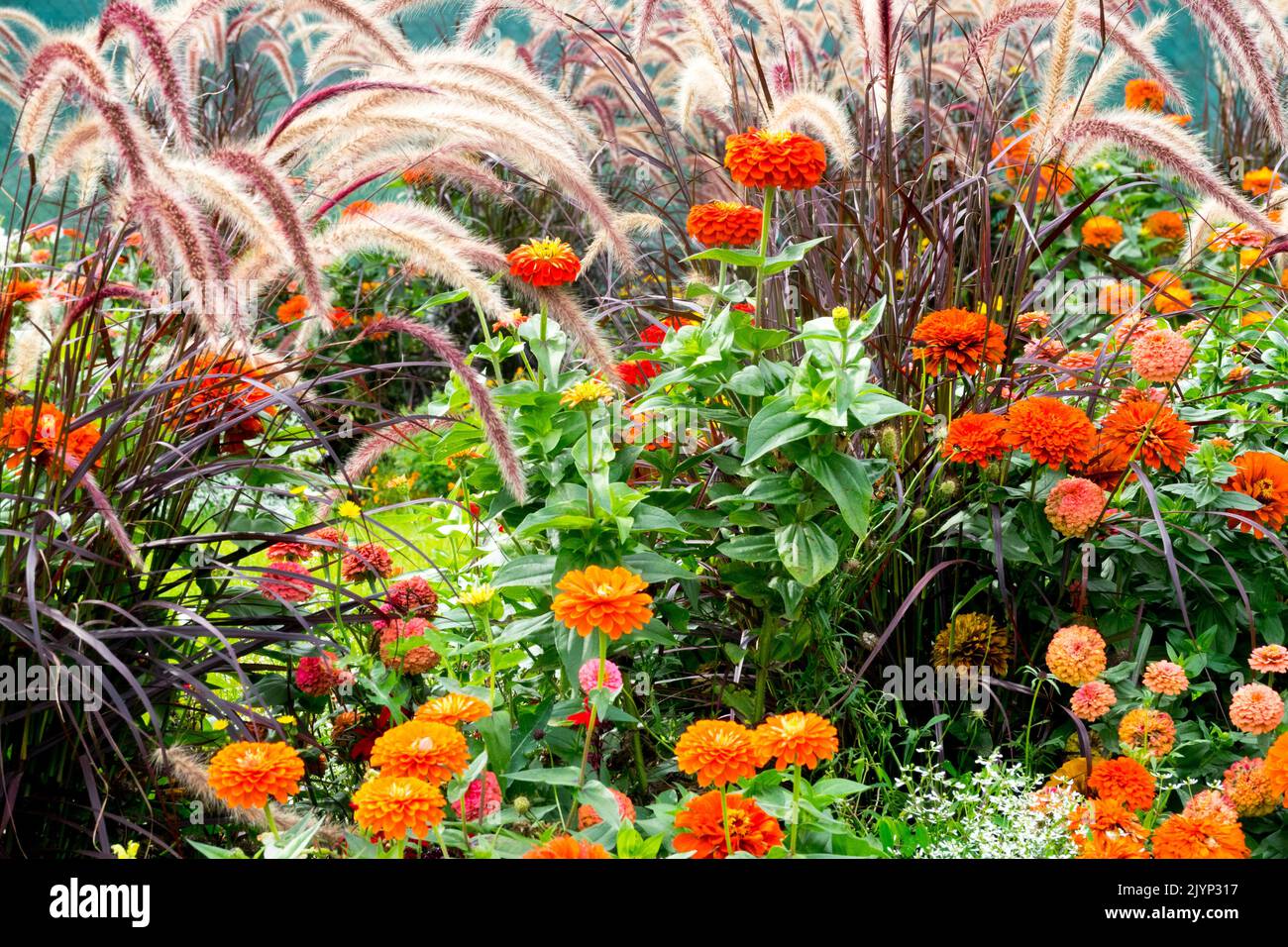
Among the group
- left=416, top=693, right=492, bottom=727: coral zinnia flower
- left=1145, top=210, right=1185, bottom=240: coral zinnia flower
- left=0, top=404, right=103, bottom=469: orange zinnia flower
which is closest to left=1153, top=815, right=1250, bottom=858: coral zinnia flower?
left=416, top=693, right=492, bottom=727: coral zinnia flower

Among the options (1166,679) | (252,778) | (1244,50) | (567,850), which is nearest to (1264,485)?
(1166,679)

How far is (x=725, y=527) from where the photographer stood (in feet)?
7.98

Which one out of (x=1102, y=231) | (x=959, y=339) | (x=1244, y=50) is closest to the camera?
(x=959, y=339)

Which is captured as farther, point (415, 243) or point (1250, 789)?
point (415, 243)

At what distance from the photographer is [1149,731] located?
6.59 feet

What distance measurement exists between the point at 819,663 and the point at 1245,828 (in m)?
0.79

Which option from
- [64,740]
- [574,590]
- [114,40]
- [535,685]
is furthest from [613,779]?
[114,40]

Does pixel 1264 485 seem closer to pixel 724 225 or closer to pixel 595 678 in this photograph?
pixel 724 225

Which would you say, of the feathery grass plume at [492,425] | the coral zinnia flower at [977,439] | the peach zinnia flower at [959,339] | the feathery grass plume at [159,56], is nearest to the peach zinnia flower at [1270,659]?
the coral zinnia flower at [977,439]

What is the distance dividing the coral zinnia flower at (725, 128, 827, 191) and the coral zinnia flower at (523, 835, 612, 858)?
1.14 m

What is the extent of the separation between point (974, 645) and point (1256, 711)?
56 centimetres

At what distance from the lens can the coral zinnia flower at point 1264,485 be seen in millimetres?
2320

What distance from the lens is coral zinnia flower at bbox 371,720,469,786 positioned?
158cm

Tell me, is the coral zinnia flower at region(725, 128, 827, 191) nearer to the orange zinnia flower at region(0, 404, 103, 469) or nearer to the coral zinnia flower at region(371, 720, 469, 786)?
the coral zinnia flower at region(371, 720, 469, 786)
